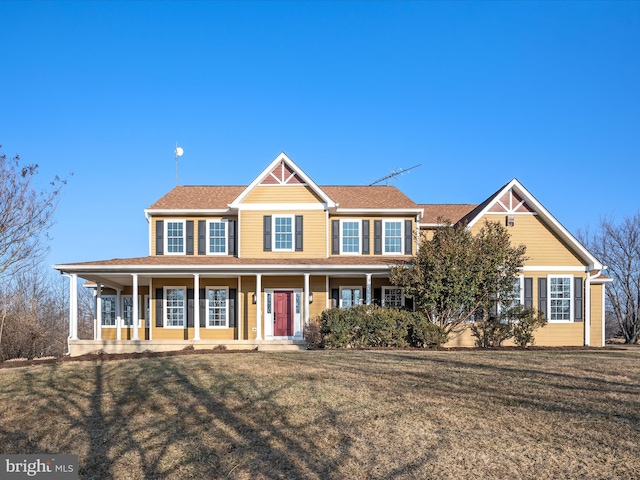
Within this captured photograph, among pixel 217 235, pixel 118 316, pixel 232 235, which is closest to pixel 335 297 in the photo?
pixel 232 235

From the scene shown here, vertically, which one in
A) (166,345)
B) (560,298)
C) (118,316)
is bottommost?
(166,345)

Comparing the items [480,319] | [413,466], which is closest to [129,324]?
[480,319]

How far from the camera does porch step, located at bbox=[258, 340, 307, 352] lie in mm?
20828

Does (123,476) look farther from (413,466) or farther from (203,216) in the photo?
(203,216)

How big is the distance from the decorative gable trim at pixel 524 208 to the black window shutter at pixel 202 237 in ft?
34.3

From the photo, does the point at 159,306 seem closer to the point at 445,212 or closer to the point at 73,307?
the point at 73,307

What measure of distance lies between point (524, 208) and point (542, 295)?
342cm

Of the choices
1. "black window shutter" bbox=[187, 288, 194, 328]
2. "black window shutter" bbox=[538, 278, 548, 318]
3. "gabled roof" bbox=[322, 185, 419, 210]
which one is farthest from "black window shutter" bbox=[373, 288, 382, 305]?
"black window shutter" bbox=[187, 288, 194, 328]

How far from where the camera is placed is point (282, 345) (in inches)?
823

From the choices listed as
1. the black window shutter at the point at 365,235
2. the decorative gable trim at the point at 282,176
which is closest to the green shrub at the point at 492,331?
the black window shutter at the point at 365,235

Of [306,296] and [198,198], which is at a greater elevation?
[198,198]

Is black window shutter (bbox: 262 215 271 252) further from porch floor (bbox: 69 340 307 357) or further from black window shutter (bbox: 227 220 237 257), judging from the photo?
porch floor (bbox: 69 340 307 357)

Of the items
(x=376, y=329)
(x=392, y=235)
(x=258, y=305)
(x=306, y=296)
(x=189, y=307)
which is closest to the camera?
(x=376, y=329)

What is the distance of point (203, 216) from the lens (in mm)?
24469
